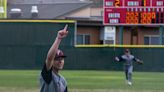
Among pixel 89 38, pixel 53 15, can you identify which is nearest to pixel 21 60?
pixel 89 38

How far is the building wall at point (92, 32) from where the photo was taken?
54497 mm

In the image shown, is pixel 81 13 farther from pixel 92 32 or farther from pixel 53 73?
pixel 53 73

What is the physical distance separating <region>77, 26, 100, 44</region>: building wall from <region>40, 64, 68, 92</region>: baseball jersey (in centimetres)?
4831

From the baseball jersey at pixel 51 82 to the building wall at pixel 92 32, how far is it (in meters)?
48.3

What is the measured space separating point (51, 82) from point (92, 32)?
161 ft

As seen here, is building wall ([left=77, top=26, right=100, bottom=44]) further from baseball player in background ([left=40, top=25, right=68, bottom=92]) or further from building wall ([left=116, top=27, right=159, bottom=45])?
baseball player in background ([left=40, top=25, right=68, bottom=92])

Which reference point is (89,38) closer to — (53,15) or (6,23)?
(53,15)

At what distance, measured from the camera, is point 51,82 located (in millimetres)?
5973

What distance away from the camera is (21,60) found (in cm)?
3856

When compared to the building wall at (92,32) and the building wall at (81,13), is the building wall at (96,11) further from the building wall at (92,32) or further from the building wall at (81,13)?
the building wall at (92,32)

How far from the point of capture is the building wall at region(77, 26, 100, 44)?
54497 mm

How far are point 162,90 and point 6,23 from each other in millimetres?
20486

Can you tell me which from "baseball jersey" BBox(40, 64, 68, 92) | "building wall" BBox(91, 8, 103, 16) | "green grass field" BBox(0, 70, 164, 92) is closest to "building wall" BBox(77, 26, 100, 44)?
"building wall" BBox(91, 8, 103, 16)

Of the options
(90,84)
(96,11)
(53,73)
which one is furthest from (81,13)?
(53,73)
